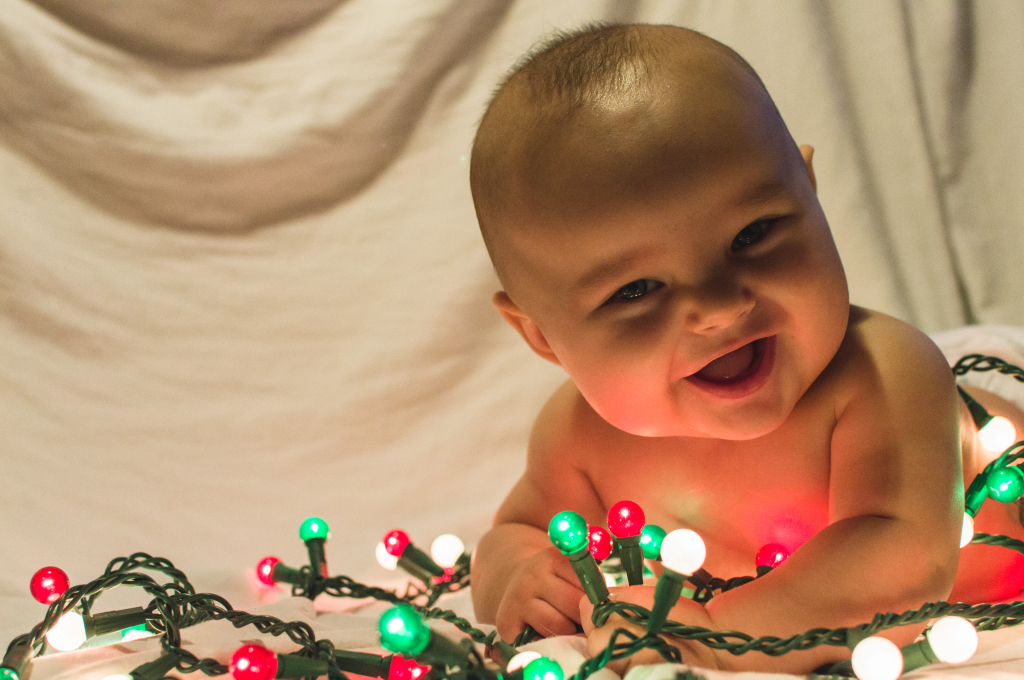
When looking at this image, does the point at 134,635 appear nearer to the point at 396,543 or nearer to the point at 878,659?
the point at 396,543

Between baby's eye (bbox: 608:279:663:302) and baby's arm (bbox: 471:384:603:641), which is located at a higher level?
baby's eye (bbox: 608:279:663:302)

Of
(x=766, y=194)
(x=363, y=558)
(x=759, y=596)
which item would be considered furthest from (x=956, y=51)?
(x=363, y=558)

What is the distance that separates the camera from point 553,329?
876 millimetres

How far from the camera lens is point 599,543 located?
0.82 meters

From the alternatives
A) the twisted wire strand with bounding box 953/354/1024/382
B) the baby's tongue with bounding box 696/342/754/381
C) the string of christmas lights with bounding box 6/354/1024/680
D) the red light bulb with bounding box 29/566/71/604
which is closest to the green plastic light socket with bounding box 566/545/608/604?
the string of christmas lights with bounding box 6/354/1024/680

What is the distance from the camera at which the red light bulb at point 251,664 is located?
663 millimetres

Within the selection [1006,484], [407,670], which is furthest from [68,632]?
[1006,484]

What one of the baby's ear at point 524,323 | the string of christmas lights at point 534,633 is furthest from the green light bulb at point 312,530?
the baby's ear at point 524,323

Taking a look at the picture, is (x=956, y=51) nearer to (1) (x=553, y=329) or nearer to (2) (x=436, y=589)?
(1) (x=553, y=329)

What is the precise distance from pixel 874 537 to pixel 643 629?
0.20 metres

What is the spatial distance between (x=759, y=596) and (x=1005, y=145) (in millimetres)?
954

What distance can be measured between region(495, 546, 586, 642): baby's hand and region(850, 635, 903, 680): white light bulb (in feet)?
0.82

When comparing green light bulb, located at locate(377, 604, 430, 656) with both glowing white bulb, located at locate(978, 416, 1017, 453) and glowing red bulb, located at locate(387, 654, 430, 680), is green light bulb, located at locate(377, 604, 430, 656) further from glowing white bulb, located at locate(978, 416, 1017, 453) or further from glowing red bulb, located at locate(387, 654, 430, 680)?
glowing white bulb, located at locate(978, 416, 1017, 453)

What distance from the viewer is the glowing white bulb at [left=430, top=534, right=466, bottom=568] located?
3.46 ft
